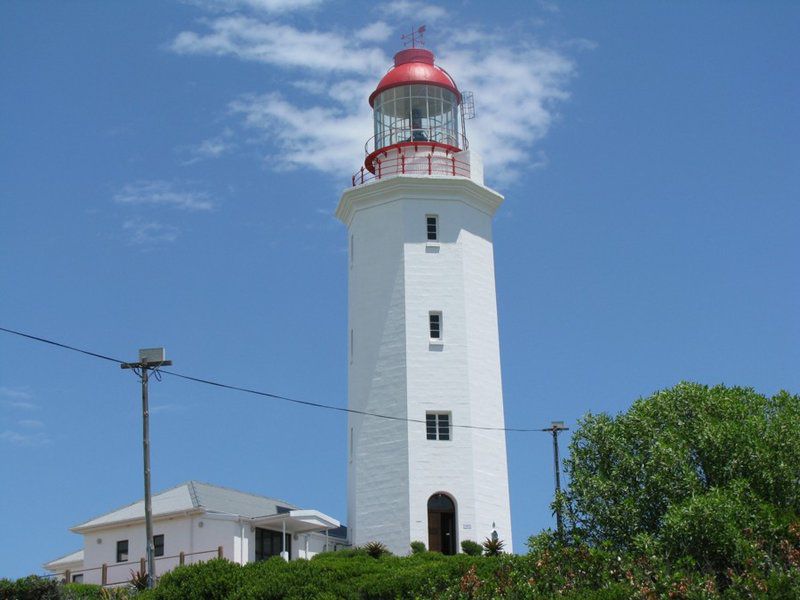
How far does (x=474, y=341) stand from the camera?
1759 inches

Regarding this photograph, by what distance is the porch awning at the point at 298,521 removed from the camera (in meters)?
42.4

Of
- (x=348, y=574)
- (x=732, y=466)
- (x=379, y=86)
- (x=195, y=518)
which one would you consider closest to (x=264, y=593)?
(x=348, y=574)

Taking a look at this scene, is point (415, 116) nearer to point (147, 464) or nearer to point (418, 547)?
point (418, 547)

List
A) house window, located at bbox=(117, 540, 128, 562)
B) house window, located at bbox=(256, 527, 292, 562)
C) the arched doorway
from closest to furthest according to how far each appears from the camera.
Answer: the arched doorway → house window, located at bbox=(117, 540, 128, 562) → house window, located at bbox=(256, 527, 292, 562)

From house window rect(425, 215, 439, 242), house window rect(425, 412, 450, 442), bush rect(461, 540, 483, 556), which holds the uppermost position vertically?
house window rect(425, 215, 439, 242)

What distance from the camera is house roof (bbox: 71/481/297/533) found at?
42.2 m

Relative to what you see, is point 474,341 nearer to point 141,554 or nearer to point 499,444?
point 499,444

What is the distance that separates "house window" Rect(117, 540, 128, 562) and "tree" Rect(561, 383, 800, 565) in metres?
17.3

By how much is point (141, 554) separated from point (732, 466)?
21359mm

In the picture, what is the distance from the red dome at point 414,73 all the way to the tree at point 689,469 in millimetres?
18844

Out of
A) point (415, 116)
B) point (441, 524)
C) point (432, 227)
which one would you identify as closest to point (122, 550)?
point (441, 524)

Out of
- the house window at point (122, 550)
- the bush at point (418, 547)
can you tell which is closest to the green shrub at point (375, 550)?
the bush at point (418, 547)

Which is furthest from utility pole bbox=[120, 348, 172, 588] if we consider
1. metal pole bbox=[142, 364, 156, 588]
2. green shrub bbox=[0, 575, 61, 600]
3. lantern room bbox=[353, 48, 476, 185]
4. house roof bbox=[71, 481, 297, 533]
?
lantern room bbox=[353, 48, 476, 185]

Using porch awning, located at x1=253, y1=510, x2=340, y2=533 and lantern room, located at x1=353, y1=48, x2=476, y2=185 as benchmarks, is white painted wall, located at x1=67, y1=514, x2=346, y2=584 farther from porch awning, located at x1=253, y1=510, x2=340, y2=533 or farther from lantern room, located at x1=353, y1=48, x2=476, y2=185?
lantern room, located at x1=353, y1=48, x2=476, y2=185
